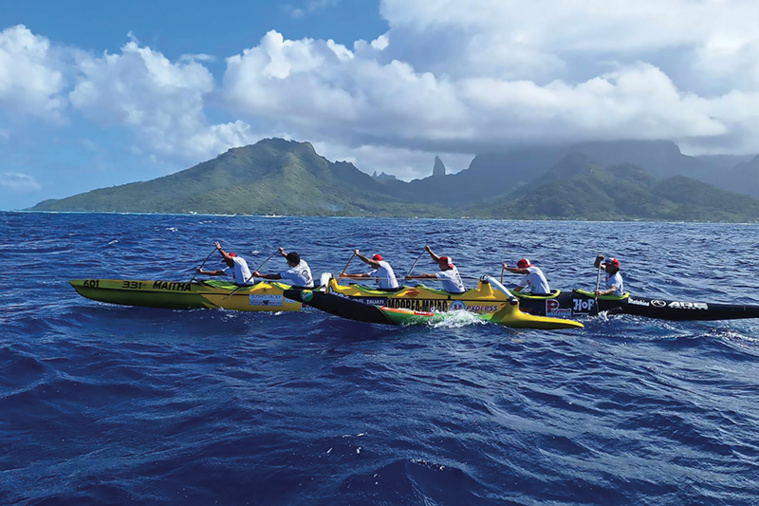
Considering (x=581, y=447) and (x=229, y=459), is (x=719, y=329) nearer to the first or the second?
(x=581, y=447)

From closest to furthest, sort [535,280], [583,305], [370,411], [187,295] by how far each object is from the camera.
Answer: [370,411] < [583,305] < [535,280] < [187,295]

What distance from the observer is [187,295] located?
16.7 metres

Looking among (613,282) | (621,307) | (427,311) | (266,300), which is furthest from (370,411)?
(613,282)

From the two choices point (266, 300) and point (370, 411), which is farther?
point (266, 300)

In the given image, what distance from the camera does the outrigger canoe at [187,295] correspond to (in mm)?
16734

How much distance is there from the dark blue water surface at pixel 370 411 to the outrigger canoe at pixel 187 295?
1.28 meters

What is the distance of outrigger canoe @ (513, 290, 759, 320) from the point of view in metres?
15.1

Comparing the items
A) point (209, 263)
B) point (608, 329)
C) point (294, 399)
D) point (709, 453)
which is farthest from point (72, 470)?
point (209, 263)

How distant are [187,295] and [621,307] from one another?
52.1ft

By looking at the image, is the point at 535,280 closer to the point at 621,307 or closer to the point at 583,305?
the point at 583,305

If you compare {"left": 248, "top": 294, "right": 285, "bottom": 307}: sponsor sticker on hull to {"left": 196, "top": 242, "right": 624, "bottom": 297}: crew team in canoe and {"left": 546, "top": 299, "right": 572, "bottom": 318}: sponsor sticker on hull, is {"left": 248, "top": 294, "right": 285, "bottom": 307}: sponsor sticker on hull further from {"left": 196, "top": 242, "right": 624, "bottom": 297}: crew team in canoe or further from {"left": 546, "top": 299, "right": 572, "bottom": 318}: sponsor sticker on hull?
{"left": 546, "top": 299, "right": 572, "bottom": 318}: sponsor sticker on hull

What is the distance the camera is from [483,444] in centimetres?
685

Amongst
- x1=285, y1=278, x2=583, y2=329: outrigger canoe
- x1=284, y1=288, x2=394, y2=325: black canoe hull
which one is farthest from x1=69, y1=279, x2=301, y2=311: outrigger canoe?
x1=284, y1=288, x2=394, y2=325: black canoe hull

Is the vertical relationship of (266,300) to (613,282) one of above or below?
below
